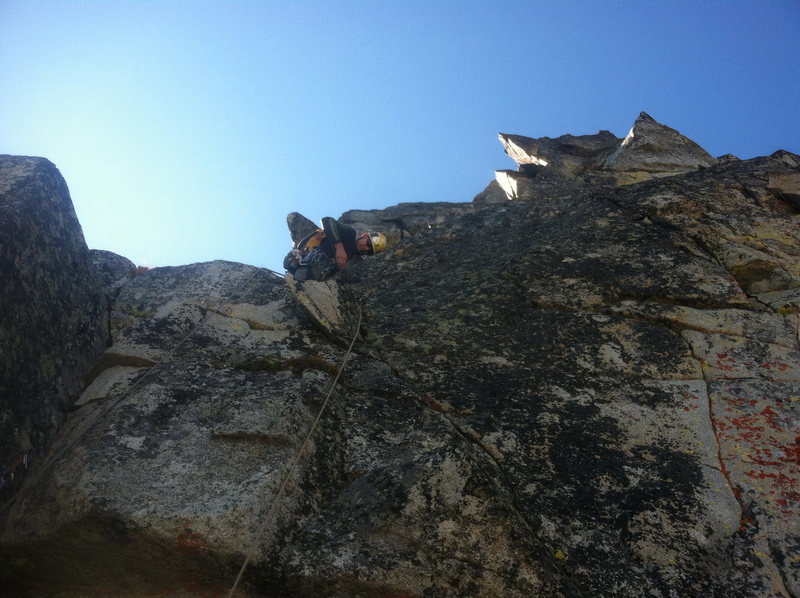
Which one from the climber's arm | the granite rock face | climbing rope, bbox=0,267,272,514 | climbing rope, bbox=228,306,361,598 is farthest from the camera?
the climber's arm

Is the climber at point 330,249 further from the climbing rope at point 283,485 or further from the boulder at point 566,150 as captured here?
the boulder at point 566,150

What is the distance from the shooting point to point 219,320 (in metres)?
4.95

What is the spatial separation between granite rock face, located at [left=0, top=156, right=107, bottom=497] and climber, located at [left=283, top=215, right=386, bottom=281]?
11.9 feet

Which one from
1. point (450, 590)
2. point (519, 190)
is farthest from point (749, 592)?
point (519, 190)

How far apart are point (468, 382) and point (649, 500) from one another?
1.58 meters

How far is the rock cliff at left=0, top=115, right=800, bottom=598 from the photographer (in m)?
2.95

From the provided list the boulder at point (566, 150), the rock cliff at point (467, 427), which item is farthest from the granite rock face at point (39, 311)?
the boulder at point (566, 150)

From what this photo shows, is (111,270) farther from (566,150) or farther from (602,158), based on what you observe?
(566,150)

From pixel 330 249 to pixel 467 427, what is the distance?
17.0 ft

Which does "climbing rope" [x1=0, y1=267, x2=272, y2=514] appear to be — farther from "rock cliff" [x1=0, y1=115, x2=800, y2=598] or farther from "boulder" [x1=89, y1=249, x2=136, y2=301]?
"boulder" [x1=89, y1=249, x2=136, y2=301]

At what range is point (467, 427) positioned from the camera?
13.0 feet

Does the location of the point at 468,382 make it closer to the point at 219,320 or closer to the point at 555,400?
the point at 555,400

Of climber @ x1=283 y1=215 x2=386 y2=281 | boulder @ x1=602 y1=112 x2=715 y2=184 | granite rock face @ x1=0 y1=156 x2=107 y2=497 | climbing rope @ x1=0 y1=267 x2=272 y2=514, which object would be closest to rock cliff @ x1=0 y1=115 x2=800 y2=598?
climbing rope @ x1=0 y1=267 x2=272 y2=514

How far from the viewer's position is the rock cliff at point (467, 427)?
295 cm
